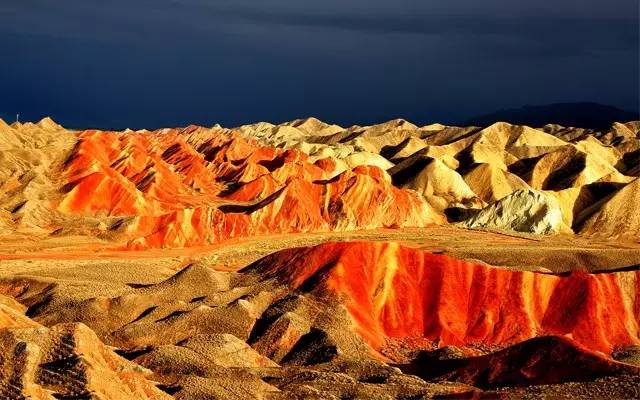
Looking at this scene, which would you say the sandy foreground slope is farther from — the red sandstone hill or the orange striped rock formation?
the orange striped rock formation

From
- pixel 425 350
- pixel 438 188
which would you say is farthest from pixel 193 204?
pixel 425 350

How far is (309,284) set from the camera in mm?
61250

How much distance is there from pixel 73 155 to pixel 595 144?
97.7 m

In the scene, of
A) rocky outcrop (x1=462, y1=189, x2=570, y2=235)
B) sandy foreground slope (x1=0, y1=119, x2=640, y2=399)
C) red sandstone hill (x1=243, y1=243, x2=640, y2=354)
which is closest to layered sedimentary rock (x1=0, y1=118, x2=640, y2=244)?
sandy foreground slope (x1=0, y1=119, x2=640, y2=399)

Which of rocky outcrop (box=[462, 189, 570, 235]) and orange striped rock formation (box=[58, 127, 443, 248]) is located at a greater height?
orange striped rock formation (box=[58, 127, 443, 248])

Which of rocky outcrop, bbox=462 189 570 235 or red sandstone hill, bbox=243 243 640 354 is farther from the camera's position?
rocky outcrop, bbox=462 189 570 235

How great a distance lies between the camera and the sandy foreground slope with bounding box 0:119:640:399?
42406 millimetres

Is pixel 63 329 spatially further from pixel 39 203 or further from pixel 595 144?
pixel 595 144

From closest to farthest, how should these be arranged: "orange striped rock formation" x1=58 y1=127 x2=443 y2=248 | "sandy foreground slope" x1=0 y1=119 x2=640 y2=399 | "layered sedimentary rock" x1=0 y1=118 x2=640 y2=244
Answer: "sandy foreground slope" x1=0 y1=119 x2=640 y2=399, "orange striped rock formation" x1=58 y1=127 x2=443 y2=248, "layered sedimentary rock" x1=0 y1=118 x2=640 y2=244

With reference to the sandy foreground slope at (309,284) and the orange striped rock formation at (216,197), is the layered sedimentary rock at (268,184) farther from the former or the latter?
the sandy foreground slope at (309,284)

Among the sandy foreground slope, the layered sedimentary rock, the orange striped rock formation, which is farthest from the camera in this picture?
the layered sedimentary rock

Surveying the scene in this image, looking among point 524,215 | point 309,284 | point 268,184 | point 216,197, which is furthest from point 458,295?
point 216,197

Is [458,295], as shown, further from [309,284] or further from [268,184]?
[268,184]

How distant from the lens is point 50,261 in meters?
80.2
